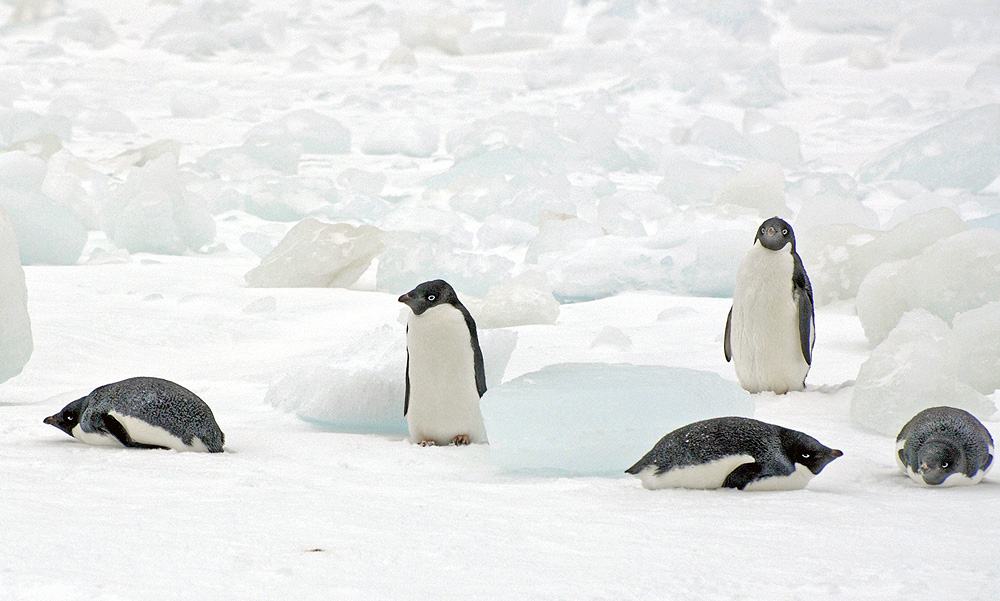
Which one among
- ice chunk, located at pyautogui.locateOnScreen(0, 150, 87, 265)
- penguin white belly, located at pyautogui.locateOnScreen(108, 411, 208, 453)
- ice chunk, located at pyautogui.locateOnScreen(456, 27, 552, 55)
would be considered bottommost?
penguin white belly, located at pyautogui.locateOnScreen(108, 411, 208, 453)

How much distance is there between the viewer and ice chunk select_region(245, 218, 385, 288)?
580cm

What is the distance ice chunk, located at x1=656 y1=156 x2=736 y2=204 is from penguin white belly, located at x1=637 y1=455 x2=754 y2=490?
643cm

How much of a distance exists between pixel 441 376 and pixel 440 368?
0.9 inches

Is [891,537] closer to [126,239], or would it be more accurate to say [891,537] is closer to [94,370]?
[94,370]

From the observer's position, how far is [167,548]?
1.43m

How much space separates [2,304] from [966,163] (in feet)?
25.2

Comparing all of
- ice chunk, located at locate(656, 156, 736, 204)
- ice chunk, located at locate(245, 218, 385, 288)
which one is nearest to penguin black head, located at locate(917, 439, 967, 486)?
ice chunk, located at locate(245, 218, 385, 288)

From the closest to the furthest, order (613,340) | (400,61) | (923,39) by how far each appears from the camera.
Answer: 1. (613,340)
2. (923,39)
3. (400,61)

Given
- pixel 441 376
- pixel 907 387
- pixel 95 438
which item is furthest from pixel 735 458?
pixel 95 438

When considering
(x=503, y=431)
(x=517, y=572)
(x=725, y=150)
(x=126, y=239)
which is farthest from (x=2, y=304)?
(x=725, y=150)

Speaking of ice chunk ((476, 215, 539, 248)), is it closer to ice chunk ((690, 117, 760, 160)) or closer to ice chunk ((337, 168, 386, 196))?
ice chunk ((337, 168, 386, 196))

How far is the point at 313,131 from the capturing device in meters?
10.2

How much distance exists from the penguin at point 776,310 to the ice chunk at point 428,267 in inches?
103

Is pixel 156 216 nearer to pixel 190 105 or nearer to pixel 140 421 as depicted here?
pixel 140 421
